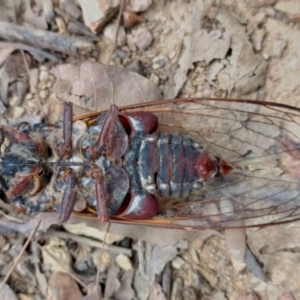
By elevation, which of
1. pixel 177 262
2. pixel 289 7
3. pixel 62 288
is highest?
pixel 289 7

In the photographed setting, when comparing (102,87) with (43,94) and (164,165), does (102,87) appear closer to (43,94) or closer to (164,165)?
(43,94)

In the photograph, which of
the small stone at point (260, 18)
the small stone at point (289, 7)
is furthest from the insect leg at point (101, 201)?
the small stone at point (289, 7)

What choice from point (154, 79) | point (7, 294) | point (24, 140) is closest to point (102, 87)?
point (154, 79)

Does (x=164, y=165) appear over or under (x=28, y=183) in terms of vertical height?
over

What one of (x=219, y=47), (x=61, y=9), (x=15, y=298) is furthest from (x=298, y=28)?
(x=15, y=298)

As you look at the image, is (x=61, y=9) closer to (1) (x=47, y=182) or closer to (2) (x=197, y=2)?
(2) (x=197, y=2)

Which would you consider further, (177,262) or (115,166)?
(177,262)

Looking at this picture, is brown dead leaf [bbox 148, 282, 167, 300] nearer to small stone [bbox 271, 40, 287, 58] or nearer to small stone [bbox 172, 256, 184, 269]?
small stone [bbox 172, 256, 184, 269]
